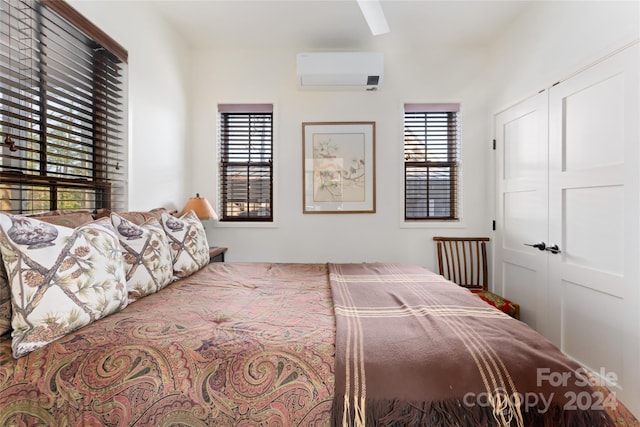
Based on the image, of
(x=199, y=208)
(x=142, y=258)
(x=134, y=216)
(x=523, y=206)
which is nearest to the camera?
(x=142, y=258)

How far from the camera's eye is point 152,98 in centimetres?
239

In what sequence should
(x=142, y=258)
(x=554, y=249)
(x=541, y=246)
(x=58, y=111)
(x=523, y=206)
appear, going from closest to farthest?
(x=142, y=258), (x=58, y=111), (x=554, y=249), (x=541, y=246), (x=523, y=206)

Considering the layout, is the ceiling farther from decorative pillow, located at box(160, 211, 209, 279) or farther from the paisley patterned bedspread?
the paisley patterned bedspread

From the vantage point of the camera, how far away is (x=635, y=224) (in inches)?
62.0

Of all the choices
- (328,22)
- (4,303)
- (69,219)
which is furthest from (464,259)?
(4,303)

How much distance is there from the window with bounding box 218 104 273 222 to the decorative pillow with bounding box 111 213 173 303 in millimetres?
1568

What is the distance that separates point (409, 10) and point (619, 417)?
9.17 feet

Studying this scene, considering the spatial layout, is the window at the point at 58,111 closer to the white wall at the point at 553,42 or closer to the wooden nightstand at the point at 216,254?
the wooden nightstand at the point at 216,254

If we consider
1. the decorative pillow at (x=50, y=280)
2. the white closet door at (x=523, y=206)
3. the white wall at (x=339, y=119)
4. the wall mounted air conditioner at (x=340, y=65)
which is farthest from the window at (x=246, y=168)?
the white closet door at (x=523, y=206)

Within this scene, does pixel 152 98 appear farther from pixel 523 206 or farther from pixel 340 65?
pixel 523 206

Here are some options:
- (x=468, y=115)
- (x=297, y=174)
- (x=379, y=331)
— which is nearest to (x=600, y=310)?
(x=379, y=331)

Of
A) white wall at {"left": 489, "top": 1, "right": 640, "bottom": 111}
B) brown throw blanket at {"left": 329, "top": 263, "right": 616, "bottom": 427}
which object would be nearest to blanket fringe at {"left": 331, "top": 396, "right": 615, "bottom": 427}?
brown throw blanket at {"left": 329, "top": 263, "right": 616, "bottom": 427}

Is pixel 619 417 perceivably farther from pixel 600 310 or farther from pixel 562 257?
pixel 562 257

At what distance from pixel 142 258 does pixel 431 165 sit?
108 inches
